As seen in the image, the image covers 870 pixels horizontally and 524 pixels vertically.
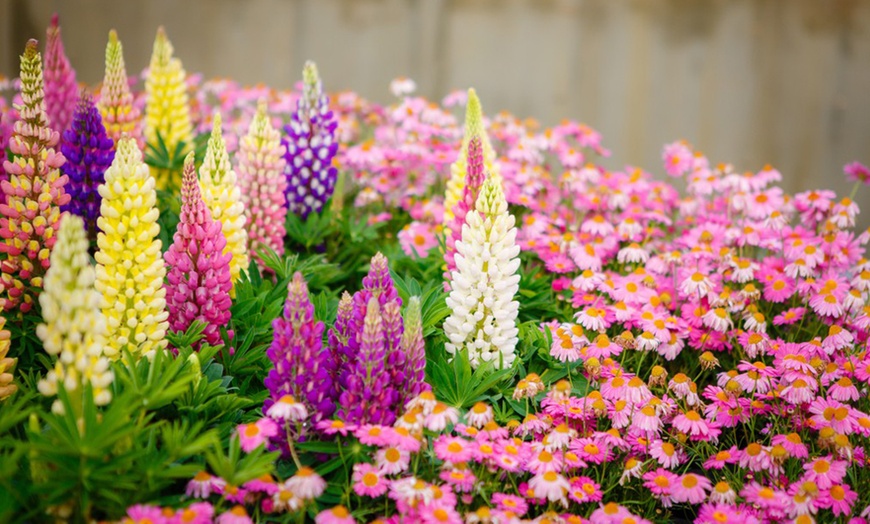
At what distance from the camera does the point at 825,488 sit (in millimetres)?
2021

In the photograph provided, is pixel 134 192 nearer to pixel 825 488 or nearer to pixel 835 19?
pixel 825 488

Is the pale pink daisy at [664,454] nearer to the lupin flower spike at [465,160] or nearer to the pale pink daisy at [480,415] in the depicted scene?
the pale pink daisy at [480,415]

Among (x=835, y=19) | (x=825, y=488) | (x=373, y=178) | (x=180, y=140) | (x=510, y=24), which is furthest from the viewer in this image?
(x=510, y=24)

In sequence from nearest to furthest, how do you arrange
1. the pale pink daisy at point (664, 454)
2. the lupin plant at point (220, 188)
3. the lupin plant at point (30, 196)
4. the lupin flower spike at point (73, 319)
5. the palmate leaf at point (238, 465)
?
the lupin flower spike at point (73, 319) < the palmate leaf at point (238, 465) < the pale pink daisy at point (664, 454) < the lupin plant at point (30, 196) < the lupin plant at point (220, 188)

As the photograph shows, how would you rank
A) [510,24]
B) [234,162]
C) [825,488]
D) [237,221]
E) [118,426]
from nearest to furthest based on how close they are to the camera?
[118,426]
[825,488]
[237,221]
[234,162]
[510,24]

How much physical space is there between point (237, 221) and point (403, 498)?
1089 millimetres

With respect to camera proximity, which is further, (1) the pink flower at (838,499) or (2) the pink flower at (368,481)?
(1) the pink flower at (838,499)

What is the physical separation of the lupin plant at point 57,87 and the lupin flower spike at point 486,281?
165cm

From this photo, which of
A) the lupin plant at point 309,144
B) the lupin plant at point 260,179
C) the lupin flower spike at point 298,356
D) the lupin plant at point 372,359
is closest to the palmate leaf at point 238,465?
the lupin flower spike at point 298,356

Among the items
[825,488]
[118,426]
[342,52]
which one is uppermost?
[342,52]

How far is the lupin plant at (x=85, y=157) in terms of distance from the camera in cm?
251

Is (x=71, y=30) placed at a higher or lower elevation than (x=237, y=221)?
higher

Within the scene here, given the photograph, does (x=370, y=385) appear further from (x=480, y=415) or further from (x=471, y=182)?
(x=471, y=182)

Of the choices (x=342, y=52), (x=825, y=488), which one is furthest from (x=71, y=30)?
(x=825, y=488)
